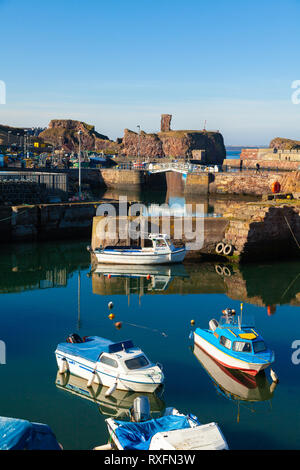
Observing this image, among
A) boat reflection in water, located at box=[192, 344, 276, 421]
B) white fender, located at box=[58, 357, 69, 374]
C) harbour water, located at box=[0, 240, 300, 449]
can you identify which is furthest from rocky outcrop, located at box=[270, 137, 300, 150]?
white fender, located at box=[58, 357, 69, 374]

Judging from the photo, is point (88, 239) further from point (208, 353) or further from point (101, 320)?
point (208, 353)

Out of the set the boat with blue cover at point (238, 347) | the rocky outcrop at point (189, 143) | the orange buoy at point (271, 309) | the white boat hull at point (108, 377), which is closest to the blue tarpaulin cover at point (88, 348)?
the white boat hull at point (108, 377)

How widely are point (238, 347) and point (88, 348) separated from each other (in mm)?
4722

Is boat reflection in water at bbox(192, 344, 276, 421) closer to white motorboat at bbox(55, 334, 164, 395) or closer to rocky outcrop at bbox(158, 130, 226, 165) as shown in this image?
white motorboat at bbox(55, 334, 164, 395)

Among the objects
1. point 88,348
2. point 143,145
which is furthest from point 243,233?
point 143,145

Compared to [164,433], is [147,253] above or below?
above

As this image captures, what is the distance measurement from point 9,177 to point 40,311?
81.8 feet

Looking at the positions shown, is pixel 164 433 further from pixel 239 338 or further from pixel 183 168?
pixel 183 168

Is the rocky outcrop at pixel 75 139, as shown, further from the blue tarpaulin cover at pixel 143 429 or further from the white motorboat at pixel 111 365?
the blue tarpaulin cover at pixel 143 429

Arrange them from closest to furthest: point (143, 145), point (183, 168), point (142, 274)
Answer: point (142, 274), point (183, 168), point (143, 145)

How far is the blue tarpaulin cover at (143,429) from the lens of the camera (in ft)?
33.9

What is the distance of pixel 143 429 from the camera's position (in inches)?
426

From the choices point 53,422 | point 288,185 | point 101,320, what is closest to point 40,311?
point 101,320

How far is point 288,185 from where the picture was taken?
187ft
